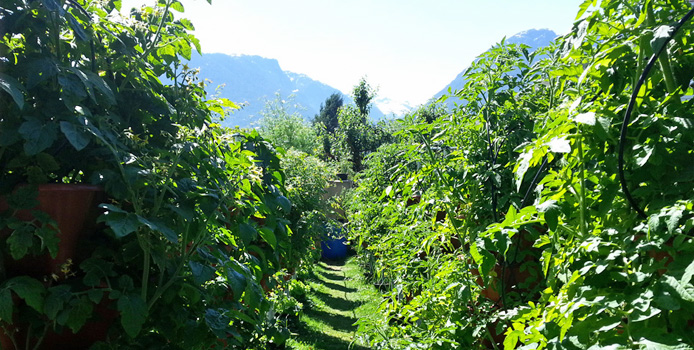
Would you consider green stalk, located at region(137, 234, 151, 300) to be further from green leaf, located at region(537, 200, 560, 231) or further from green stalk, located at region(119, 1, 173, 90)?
green leaf, located at region(537, 200, 560, 231)

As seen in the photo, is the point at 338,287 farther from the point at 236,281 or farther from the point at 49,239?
the point at 49,239

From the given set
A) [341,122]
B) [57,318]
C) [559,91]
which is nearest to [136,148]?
[57,318]

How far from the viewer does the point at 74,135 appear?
1026mm

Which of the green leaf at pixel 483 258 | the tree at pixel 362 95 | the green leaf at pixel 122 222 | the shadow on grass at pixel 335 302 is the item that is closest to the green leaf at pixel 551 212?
the green leaf at pixel 483 258

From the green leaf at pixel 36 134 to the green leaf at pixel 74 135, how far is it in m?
0.04

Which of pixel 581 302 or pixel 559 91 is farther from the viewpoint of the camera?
pixel 559 91

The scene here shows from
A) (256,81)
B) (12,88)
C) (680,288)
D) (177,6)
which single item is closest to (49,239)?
(12,88)

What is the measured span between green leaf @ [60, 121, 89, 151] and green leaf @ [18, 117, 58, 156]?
4 cm

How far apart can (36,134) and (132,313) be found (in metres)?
0.46

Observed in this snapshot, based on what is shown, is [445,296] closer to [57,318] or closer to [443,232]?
[443,232]

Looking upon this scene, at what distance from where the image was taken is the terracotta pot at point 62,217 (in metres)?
1.09

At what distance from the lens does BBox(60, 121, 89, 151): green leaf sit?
101 cm

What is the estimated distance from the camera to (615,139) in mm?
1034

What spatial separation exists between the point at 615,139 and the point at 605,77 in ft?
0.60
